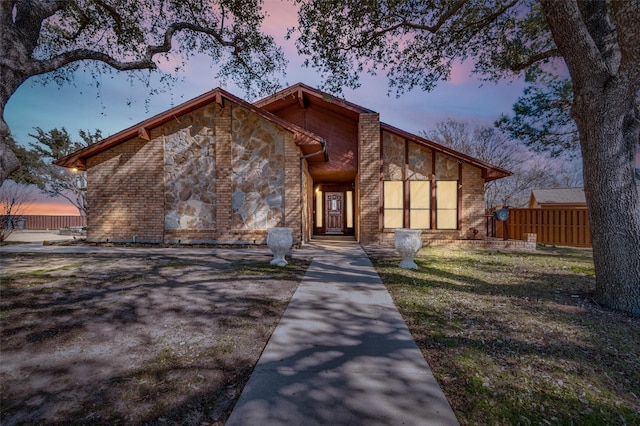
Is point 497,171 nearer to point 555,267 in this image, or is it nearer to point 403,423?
point 555,267

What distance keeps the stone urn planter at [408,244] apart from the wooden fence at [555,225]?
1123 centimetres

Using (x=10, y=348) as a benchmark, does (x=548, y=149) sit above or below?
above

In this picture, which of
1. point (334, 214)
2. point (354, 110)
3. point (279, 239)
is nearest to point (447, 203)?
point (354, 110)

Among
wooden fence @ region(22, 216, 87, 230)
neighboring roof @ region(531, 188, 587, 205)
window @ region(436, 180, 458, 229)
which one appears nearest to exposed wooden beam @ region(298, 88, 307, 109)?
window @ region(436, 180, 458, 229)

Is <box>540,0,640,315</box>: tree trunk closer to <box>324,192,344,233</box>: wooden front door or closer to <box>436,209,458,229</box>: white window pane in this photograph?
<box>436,209,458,229</box>: white window pane

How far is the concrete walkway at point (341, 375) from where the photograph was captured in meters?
1.88

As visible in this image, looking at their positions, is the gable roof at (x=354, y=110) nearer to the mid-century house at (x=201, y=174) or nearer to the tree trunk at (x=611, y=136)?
the mid-century house at (x=201, y=174)

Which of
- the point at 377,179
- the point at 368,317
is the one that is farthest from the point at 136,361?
the point at 377,179

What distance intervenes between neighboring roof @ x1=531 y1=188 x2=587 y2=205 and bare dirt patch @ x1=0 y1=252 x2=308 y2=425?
3005 centimetres

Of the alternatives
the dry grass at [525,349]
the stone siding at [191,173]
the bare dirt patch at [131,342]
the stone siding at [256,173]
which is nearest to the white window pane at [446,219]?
the dry grass at [525,349]

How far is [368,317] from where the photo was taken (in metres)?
3.62

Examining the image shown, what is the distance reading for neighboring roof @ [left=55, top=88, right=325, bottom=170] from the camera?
9797 millimetres

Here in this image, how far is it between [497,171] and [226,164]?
1016 centimetres

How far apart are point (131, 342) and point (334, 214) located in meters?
15.6
